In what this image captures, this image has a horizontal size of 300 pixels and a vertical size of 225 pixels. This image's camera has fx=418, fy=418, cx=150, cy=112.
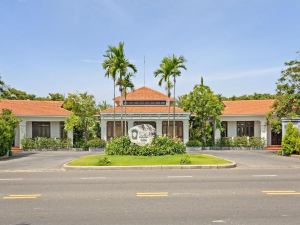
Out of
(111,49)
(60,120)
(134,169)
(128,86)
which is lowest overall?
(134,169)

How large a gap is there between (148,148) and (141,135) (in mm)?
1418

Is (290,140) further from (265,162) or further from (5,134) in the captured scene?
(5,134)

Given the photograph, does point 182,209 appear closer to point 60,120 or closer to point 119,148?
point 119,148

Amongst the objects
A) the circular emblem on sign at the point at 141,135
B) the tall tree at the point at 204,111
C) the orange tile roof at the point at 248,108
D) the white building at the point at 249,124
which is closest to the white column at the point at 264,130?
the white building at the point at 249,124

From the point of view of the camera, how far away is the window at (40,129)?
1714 inches

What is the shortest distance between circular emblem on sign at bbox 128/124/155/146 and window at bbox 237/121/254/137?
19.5m

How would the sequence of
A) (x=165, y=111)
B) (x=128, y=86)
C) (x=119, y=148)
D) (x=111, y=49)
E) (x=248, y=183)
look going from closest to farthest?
(x=248, y=183) → (x=119, y=148) → (x=111, y=49) → (x=128, y=86) → (x=165, y=111)

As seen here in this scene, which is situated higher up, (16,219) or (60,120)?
(60,120)

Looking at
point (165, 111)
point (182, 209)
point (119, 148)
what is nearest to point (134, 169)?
point (119, 148)

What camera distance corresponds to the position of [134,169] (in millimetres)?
21125

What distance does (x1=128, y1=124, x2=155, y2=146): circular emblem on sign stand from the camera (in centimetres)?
2778

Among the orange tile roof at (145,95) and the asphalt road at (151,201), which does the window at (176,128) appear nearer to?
the orange tile roof at (145,95)

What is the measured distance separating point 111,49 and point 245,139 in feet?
53.1

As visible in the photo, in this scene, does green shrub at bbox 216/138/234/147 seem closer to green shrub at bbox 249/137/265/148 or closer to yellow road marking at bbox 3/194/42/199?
green shrub at bbox 249/137/265/148
